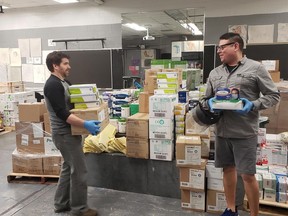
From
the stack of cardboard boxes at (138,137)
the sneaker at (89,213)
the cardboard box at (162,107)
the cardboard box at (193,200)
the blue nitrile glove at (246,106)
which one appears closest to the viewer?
the blue nitrile glove at (246,106)

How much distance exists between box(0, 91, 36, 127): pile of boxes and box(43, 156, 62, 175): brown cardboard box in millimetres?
2972

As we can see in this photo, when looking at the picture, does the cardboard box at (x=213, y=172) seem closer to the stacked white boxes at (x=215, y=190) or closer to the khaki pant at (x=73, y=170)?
the stacked white boxes at (x=215, y=190)

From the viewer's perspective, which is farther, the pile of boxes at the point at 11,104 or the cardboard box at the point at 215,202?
the pile of boxes at the point at 11,104

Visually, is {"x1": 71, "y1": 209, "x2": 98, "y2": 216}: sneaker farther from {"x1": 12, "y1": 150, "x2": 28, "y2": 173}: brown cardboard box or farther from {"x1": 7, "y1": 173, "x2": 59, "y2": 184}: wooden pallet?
{"x1": 12, "y1": 150, "x2": 28, "y2": 173}: brown cardboard box

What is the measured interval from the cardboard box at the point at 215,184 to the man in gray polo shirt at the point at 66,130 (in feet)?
3.78

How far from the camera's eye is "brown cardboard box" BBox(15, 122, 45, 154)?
10.9ft

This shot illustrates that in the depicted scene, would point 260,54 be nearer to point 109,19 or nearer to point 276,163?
point 276,163

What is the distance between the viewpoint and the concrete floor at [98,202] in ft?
8.49

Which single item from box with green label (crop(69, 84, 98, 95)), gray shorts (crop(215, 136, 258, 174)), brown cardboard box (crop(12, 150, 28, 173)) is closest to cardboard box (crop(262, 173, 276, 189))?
gray shorts (crop(215, 136, 258, 174))

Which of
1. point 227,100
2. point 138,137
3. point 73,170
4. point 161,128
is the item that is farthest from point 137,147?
point 227,100

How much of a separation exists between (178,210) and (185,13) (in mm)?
4459

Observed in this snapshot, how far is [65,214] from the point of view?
254cm

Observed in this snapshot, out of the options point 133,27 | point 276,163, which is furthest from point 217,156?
point 133,27

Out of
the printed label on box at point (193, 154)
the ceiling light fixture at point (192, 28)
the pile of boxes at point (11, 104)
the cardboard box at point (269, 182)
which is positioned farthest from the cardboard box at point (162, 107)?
the pile of boxes at point (11, 104)
